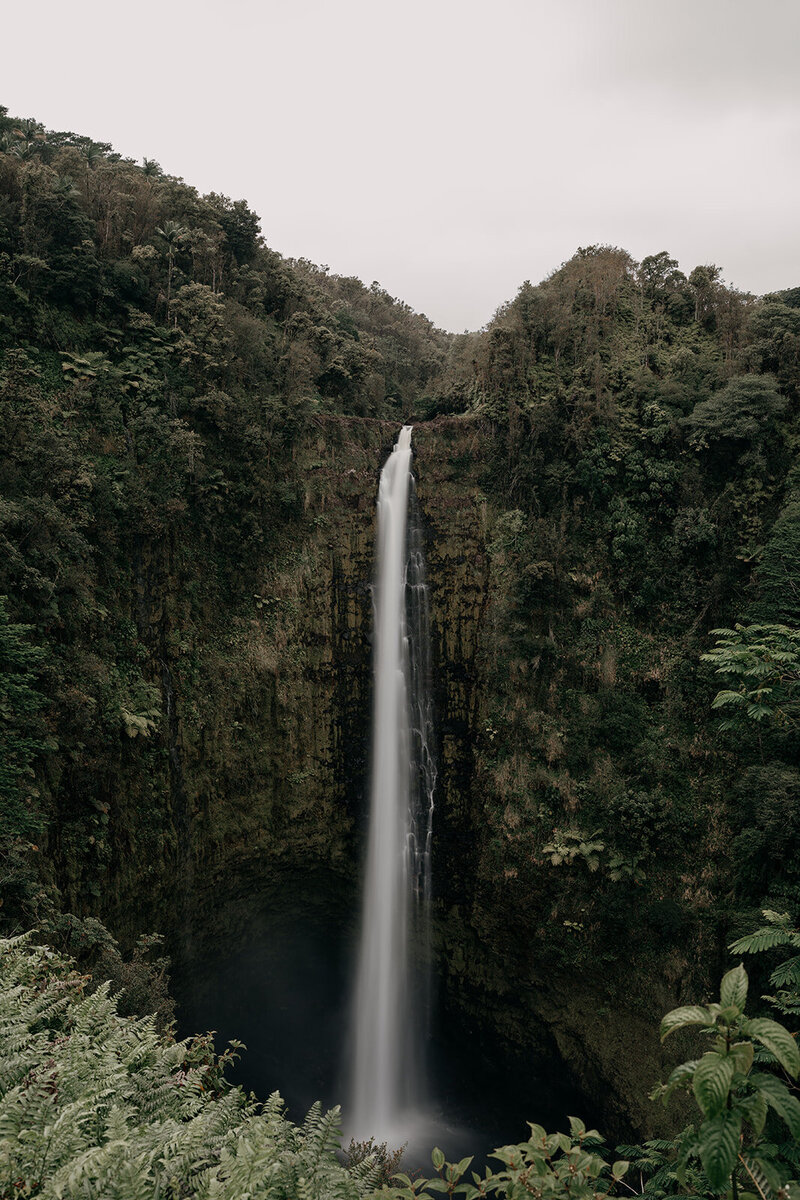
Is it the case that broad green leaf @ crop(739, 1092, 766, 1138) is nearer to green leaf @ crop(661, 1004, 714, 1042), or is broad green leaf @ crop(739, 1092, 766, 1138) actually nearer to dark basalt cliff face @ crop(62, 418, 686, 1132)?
green leaf @ crop(661, 1004, 714, 1042)

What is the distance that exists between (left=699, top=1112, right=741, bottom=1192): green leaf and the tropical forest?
391 inches

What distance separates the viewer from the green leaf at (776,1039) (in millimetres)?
2190

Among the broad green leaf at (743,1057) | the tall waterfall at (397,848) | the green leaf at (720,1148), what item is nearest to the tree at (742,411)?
the tall waterfall at (397,848)

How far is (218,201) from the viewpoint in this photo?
20.1 meters

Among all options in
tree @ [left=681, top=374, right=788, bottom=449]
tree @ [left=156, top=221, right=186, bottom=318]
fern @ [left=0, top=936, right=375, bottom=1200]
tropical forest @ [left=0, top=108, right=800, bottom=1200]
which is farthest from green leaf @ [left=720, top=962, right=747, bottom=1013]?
tree @ [left=156, top=221, right=186, bottom=318]

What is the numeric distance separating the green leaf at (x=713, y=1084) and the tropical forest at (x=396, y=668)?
9.99 meters

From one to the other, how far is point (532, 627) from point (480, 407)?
718 cm

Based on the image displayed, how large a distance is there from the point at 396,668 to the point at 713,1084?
15.5m

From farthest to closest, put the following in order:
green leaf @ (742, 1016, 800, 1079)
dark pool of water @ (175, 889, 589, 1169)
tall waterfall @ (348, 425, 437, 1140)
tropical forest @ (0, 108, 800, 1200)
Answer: tall waterfall @ (348, 425, 437, 1140) → dark pool of water @ (175, 889, 589, 1169) → tropical forest @ (0, 108, 800, 1200) → green leaf @ (742, 1016, 800, 1079)

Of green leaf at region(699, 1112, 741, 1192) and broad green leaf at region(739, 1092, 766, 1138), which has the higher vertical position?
broad green leaf at region(739, 1092, 766, 1138)

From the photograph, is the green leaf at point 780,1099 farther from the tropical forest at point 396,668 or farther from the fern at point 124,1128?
the tropical forest at point 396,668

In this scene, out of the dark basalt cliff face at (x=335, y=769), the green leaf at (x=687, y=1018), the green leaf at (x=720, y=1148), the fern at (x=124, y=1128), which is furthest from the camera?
the dark basalt cliff face at (x=335, y=769)

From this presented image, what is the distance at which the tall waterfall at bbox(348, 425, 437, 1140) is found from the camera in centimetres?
1585

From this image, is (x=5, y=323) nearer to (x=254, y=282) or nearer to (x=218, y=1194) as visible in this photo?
(x=254, y=282)
